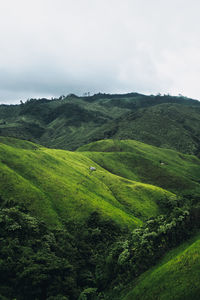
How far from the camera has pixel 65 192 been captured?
73500 mm

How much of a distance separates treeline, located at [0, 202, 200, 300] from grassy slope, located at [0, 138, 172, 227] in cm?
1261

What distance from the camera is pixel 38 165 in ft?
283

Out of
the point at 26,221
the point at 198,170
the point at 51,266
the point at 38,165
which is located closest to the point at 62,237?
the point at 26,221

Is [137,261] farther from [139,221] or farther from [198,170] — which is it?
[198,170]

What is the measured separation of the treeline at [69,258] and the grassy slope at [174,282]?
5.31 m

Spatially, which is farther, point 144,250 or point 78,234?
point 78,234

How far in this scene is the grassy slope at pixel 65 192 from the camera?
204 feet

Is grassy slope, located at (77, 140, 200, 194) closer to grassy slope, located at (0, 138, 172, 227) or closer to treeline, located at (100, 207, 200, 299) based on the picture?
grassy slope, located at (0, 138, 172, 227)

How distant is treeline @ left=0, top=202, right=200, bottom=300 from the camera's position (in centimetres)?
3288

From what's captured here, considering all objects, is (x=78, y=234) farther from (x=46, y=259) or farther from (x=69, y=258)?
(x=46, y=259)

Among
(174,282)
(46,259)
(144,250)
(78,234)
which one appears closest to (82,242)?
(78,234)

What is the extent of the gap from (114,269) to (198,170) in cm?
17372

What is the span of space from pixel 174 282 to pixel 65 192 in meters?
51.6

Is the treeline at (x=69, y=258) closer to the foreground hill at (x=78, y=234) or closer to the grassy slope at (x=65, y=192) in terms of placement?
the foreground hill at (x=78, y=234)
